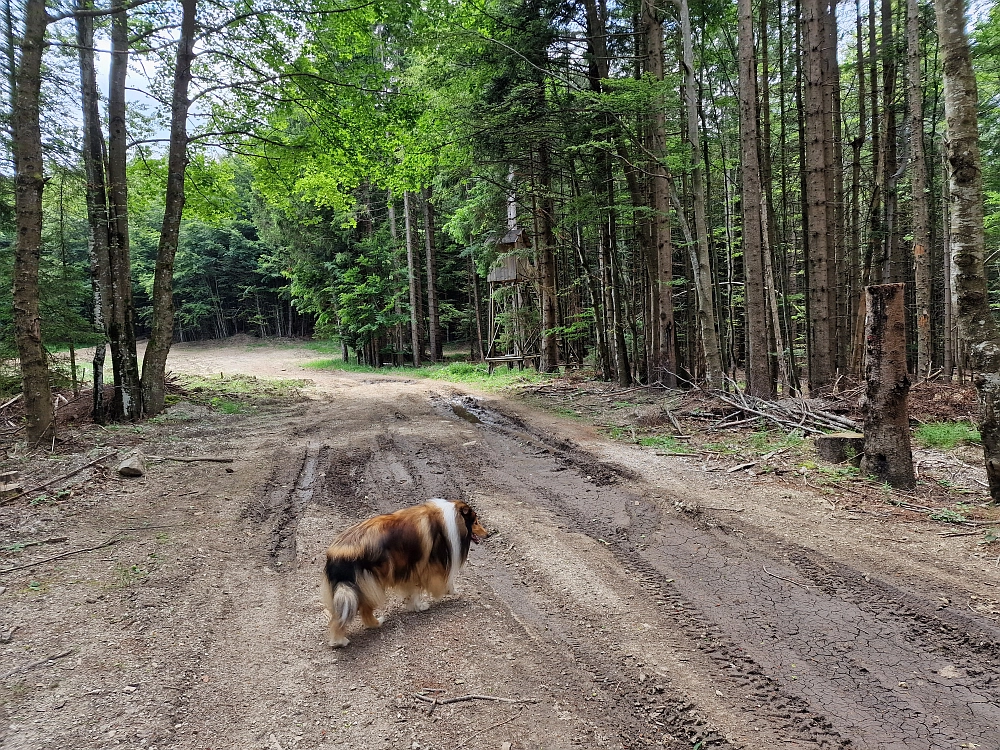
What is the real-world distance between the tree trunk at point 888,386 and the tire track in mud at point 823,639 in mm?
2148

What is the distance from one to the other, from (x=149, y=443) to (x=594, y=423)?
7.60 meters

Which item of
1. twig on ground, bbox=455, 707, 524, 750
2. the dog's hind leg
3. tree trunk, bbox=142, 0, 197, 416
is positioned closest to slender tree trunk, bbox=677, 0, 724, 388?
the dog's hind leg

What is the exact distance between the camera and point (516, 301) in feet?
74.0

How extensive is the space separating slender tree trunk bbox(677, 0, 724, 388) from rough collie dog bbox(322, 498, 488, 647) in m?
8.09

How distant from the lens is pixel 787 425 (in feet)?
27.3

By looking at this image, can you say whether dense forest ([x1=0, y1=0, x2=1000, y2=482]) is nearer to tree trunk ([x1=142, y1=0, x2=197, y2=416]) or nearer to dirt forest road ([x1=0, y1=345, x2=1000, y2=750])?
tree trunk ([x1=142, y1=0, x2=197, y2=416])

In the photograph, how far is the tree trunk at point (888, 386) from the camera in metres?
5.63

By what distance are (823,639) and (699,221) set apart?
8.53 m

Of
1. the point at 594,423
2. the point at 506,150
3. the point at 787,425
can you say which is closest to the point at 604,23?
the point at 506,150

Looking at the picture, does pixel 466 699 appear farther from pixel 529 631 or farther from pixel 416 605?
pixel 416 605

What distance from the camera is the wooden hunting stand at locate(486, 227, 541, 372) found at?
20.0 m

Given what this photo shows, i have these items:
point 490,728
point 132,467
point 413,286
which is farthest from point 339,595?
point 413,286

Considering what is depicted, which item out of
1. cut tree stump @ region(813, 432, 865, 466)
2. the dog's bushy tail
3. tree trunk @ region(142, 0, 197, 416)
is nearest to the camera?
the dog's bushy tail

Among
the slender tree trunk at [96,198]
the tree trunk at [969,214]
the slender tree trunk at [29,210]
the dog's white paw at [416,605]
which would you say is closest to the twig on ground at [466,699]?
the dog's white paw at [416,605]
